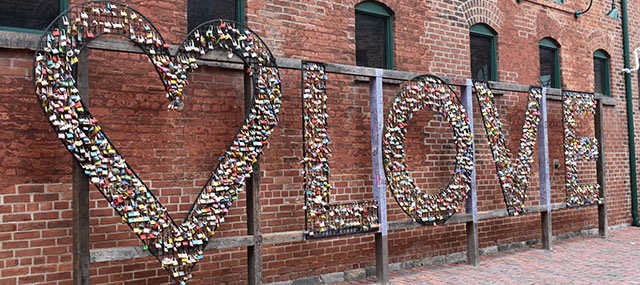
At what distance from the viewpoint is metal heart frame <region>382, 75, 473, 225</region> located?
273 inches

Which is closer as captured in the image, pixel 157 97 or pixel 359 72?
pixel 157 97

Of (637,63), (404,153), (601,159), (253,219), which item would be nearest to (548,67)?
(601,159)

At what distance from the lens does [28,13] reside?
16.7ft

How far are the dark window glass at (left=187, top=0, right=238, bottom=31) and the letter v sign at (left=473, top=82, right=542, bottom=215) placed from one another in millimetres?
3708

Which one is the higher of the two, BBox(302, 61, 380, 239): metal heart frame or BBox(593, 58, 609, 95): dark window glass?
BBox(593, 58, 609, 95): dark window glass

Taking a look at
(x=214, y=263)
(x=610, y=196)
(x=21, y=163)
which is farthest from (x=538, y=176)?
(x=21, y=163)

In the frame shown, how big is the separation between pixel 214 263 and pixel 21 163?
7.04ft

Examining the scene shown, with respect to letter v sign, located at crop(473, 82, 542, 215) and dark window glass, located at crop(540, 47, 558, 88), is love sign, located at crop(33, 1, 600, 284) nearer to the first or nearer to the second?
letter v sign, located at crop(473, 82, 542, 215)

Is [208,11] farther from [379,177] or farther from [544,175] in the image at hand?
[544,175]

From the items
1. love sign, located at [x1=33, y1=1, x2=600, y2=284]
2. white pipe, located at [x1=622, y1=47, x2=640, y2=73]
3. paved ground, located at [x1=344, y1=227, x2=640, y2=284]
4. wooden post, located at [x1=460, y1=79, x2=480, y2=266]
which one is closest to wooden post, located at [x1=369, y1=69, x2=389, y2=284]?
love sign, located at [x1=33, y1=1, x2=600, y2=284]

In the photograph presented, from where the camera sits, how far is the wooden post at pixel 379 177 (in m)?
6.74

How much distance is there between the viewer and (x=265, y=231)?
6418 millimetres

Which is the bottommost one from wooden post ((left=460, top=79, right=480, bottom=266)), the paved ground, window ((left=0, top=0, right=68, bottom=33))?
the paved ground

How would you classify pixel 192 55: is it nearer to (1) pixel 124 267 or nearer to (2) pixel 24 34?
(2) pixel 24 34
